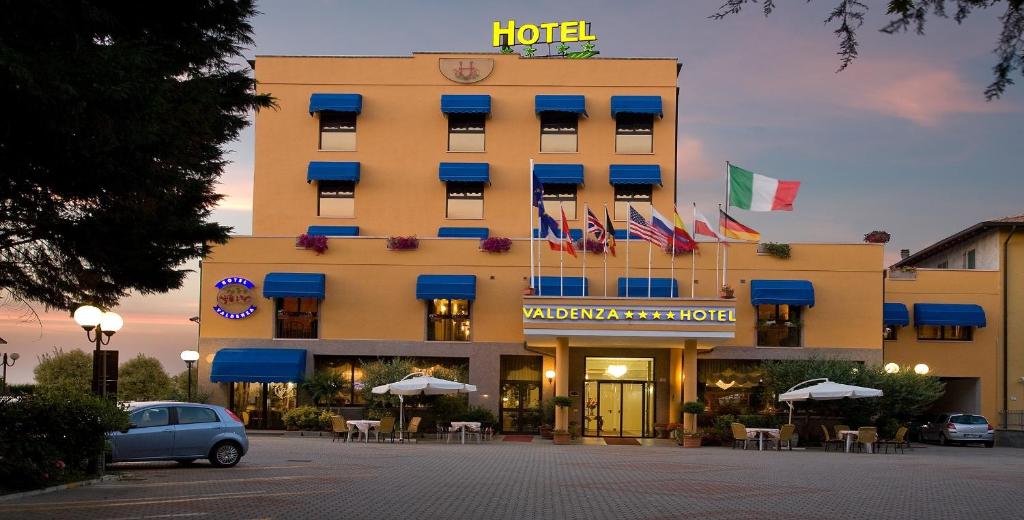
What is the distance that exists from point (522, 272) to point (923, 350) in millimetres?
16676

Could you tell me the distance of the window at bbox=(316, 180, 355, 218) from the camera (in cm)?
4691

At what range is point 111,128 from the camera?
1154 centimetres

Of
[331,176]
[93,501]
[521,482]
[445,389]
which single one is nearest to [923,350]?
→ [445,389]

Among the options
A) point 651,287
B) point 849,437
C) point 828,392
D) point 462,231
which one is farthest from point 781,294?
point 462,231

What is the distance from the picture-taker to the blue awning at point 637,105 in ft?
150

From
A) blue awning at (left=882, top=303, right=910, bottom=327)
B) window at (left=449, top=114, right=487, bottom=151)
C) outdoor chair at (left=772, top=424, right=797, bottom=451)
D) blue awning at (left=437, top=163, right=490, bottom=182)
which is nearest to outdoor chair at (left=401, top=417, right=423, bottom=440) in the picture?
outdoor chair at (left=772, top=424, right=797, bottom=451)

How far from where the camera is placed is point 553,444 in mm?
36719

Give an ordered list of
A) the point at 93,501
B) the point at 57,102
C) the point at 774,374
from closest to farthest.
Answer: the point at 57,102 < the point at 93,501 < the point at 774,374

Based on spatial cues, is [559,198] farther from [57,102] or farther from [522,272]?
[57,102]

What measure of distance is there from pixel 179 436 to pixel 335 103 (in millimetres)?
24770

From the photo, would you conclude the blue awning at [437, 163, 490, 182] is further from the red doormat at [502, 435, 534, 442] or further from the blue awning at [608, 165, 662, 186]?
the red doormat at [502, 435, 534, 442]

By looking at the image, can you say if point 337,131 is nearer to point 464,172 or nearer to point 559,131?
point 464,172

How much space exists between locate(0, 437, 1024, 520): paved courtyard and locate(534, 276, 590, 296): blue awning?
10.8 meters

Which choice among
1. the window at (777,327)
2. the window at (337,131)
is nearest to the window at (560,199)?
the window at (337,131)
